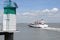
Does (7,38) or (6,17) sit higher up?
(6,17)

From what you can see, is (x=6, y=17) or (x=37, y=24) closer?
(x=6, y=17)

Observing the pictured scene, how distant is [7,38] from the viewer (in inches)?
484

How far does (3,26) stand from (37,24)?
13602cm

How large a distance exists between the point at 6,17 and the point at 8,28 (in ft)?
2.29

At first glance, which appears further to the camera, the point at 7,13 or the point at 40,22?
the point at 40,22

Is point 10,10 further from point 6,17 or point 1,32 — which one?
point 1,32

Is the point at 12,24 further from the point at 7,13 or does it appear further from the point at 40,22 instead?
the point at 40,22

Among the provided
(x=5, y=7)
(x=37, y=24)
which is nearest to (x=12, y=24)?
(x=5, y=7)

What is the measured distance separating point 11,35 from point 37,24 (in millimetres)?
136095

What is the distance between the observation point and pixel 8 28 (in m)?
12.1

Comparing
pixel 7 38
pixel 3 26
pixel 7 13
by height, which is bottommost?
pixel 7 38

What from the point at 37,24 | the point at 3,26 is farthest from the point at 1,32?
the point at 37,24

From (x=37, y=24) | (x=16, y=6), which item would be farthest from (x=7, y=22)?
(x=37, y=24)

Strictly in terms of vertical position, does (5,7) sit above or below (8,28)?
above
